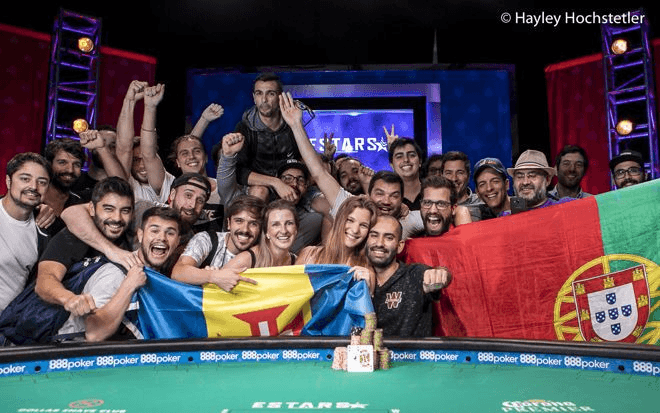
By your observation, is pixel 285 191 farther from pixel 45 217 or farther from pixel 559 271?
pixel 559 271

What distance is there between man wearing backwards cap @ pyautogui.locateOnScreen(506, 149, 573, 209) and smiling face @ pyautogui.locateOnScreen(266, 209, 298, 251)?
6.55 feet

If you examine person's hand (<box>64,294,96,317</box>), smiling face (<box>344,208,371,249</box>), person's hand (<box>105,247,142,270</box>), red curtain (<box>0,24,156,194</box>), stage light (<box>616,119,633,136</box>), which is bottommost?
person's hand (<box>64,294,96,317</box>)

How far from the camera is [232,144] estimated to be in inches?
214

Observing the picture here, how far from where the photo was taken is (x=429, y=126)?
10.9 metres

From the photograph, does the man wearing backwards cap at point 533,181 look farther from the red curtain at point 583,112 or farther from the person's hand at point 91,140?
the red curtain at point 583,112

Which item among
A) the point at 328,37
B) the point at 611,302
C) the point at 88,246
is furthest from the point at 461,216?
the point at 328,37

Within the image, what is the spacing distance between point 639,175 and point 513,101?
5.12 m

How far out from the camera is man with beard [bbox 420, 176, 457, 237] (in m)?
4.82

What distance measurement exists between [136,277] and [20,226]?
105cm

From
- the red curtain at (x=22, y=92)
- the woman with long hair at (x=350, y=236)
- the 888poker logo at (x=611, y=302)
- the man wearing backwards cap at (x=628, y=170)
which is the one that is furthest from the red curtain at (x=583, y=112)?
the woman with long hair at (x=350, y=236)

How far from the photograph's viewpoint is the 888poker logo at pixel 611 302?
A: 4.17 m

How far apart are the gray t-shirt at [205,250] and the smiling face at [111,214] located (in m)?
0.45

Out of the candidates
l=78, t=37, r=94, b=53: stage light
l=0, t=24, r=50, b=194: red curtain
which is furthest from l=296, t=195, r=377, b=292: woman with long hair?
l=0, t=24, r=50, b=194: red curtain

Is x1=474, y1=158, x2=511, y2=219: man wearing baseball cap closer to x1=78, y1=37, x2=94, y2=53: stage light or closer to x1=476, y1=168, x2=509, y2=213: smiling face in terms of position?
x1=476, y1=168, x2=509, y2=213: smiling face
